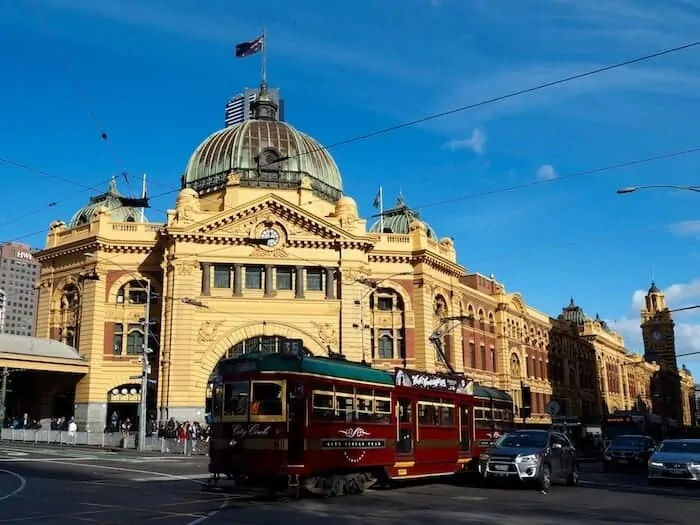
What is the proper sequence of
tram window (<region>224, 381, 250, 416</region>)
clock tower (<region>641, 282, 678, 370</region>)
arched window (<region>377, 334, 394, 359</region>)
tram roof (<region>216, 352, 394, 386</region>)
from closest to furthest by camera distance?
tram roof (<region>216, 352, 394, 386</region>) < tram window (<region>224, 381, 250, 416</region>) < arched window (<region>377, 334, 394, 359</region>) < clock tower (<region>641, 282, 678, 370</region>)

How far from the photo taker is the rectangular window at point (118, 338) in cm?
5044

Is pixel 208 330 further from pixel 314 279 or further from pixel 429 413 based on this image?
pixel 429 413

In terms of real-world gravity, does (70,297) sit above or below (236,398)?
above

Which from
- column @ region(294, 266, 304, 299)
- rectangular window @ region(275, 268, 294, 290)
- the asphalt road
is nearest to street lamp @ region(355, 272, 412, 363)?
column @ region(294, 266, 304, 299)

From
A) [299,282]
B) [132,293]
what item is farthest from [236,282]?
[132,293]

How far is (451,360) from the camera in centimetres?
5769

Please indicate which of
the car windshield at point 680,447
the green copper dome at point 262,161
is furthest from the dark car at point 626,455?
the green copper dome at point 262,161

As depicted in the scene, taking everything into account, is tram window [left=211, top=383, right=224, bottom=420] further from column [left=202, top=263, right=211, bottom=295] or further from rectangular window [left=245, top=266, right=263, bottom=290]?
rectangular window [left=245, top=266, right=263, bottom=290]

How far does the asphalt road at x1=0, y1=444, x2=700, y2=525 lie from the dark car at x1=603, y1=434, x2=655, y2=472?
813cm

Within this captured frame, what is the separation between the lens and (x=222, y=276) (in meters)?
49.5

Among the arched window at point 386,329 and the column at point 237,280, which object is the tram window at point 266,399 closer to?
the column at point 237,280

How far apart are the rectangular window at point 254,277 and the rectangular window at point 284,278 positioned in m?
1.16

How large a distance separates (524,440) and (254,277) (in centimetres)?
3070

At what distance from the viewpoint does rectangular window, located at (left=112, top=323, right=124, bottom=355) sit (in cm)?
5044
